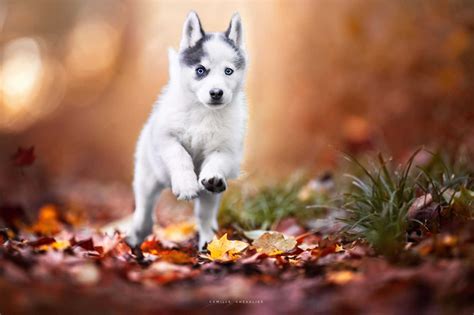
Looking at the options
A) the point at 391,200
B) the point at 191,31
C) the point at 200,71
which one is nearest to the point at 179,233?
the point at 200,71

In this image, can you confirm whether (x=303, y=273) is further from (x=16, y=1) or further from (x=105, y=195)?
(x=16, y=1)

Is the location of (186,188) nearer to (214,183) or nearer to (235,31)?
(214,183)

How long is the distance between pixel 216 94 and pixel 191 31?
555mm

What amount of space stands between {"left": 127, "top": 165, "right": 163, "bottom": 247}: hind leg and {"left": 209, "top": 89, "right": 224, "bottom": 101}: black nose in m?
0.95

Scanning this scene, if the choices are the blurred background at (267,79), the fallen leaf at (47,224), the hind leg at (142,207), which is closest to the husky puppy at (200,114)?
the hind leg at (142,207)

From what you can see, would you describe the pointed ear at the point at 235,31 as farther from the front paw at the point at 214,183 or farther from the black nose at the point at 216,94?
the front paw at the point at 214,183

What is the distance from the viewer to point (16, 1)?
12289mm

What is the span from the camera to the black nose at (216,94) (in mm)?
3418

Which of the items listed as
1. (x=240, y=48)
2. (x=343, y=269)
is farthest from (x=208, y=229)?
(x=343, y=269)

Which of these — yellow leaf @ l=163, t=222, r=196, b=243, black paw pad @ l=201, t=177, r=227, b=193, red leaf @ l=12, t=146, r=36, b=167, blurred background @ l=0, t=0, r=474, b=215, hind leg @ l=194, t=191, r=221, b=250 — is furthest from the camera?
blurred background @ l=0, t=0, r=474, b=215

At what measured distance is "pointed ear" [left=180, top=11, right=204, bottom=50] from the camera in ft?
12.0

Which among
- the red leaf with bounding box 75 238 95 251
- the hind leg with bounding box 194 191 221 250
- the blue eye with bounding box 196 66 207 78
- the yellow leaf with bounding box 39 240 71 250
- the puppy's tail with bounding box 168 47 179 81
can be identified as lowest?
the red leaf with bounding box 75 238 95 251

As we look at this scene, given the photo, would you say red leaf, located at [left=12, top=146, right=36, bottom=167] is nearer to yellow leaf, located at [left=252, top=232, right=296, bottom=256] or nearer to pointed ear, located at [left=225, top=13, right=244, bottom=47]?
pointed ear, located at [left=225, top=13, right=244, bottom=47]

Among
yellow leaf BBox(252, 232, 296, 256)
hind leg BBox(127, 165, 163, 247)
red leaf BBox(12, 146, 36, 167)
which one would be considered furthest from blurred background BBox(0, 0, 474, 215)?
yellow leaf BBox(252, 232, 296, 256)
